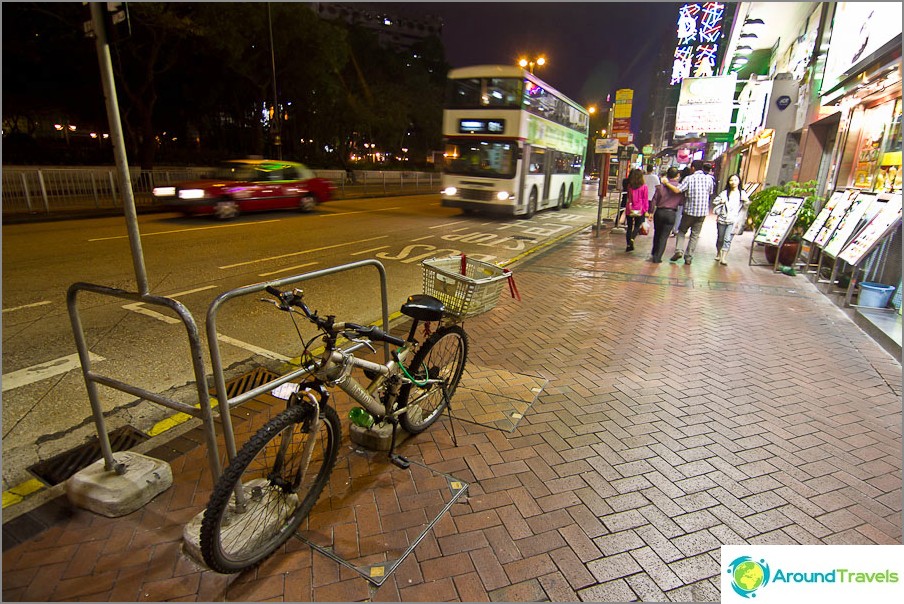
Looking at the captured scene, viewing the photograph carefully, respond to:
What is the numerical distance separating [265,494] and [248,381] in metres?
2.02

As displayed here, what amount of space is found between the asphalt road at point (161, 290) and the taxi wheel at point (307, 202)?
3.64ft

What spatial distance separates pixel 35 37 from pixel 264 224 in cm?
1334

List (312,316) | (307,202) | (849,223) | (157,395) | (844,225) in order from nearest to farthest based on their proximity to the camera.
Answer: (312,316) < (157,395) < (849,223) < (844,225) < (307,202)

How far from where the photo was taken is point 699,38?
3036cm

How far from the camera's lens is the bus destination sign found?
14.7 metres

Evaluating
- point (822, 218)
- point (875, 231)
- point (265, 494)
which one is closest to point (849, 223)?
point (875, 231)

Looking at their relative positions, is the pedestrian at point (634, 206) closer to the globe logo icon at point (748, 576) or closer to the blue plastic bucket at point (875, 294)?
the blue plastic bucket at point (875, 294)

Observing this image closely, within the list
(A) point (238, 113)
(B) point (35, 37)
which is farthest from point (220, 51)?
(A) point (238, 113)

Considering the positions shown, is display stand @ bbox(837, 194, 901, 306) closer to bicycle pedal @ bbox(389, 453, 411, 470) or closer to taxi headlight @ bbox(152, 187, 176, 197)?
bicycle pedal @ bbox(389, 453, 411, 470)

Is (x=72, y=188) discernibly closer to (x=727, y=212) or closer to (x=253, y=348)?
(x=253, y=348)

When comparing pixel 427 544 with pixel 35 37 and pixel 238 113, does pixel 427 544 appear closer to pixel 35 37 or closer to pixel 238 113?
pixel 35 37

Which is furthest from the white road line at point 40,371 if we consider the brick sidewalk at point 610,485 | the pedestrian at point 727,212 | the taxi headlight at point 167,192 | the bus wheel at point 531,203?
the bus wheel at point 531,203

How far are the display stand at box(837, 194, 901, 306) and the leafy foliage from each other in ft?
6.27

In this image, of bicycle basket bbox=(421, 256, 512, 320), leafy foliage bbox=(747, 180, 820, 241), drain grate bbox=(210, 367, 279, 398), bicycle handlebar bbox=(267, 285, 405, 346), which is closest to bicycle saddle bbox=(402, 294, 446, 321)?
bicycle basket bbox=(421, 256, 512, 320)
